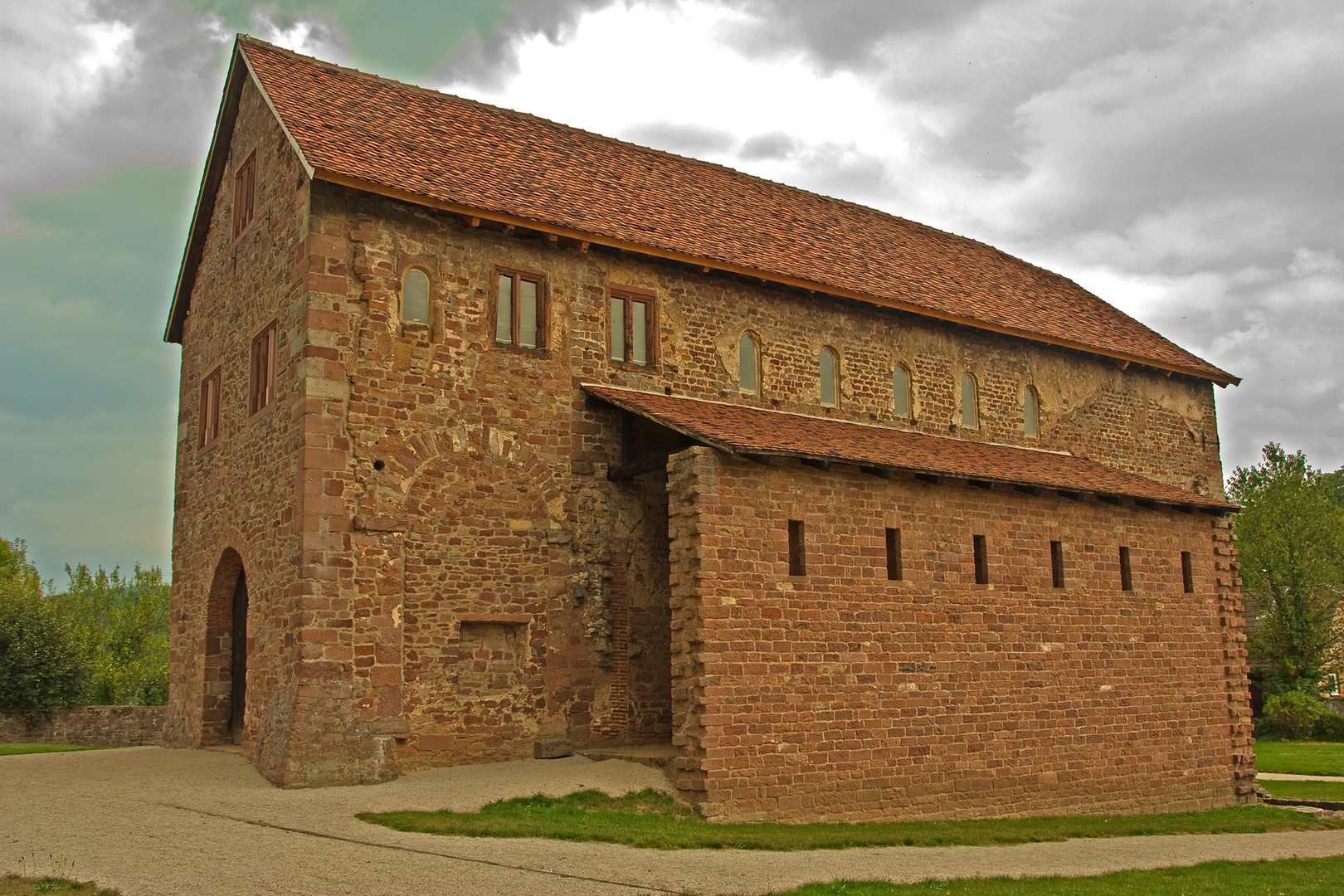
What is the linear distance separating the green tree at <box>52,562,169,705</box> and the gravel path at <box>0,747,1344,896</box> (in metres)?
19.3

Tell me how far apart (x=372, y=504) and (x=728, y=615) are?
508cm

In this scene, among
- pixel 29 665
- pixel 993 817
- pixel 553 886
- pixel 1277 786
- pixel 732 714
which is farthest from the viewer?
pixel 29 665

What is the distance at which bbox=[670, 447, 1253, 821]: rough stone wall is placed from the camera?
14664mm

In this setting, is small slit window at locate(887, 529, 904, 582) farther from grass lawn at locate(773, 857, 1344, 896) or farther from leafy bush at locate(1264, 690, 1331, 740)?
leafy bush at locate(1264, 690, 1331, 740)

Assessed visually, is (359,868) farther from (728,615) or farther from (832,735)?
(832,735)

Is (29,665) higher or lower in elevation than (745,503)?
lower

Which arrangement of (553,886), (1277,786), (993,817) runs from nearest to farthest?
(553,886) < (993,817) < (1277,786)

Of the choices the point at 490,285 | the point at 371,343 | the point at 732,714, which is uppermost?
the point at 490,285

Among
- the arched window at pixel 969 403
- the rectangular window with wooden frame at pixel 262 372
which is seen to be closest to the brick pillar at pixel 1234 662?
the arched window at pixel 969 403

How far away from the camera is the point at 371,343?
15914mm

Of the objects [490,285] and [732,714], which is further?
[490,285]

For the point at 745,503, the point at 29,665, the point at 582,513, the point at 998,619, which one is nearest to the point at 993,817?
the point at 998,619

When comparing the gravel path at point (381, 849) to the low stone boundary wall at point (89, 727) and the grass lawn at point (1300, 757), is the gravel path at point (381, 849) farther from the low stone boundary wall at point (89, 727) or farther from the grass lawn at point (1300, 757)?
the grass lawn at point (1300, 757)

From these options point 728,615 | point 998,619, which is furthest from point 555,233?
point 998,619
